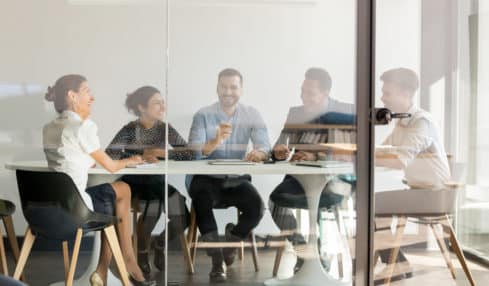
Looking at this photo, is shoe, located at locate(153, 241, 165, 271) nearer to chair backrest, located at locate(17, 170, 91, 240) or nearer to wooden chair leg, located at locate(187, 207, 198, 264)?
wooden chair leg, located at locate(187, 207, 198, 264)

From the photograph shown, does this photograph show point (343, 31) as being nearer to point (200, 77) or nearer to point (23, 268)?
point (200, 77)

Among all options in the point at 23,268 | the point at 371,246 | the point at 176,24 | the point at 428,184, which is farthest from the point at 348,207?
the point at 23,268

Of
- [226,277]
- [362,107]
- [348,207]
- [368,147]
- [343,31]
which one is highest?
[343,31]

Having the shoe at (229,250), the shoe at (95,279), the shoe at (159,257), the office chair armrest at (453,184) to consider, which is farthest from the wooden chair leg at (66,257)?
the office chair armrest at (453,184)

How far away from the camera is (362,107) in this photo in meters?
3.85

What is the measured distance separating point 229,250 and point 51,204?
1039 millimetres

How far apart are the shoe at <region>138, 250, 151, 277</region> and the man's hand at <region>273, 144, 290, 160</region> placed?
927 millimetres

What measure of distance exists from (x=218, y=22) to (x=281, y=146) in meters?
0.80

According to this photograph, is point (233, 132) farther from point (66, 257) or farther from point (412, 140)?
point (66, 257)

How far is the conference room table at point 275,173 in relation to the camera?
147 inches

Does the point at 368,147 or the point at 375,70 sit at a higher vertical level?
the point at 375,70

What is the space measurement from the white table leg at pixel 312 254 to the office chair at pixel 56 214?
3.54 ft

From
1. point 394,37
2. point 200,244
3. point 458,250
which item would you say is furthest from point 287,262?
point 394,37

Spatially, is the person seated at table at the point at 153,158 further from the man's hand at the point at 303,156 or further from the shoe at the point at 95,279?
the man's hand at the point at 303,156
